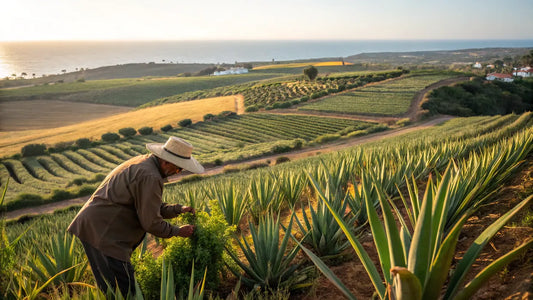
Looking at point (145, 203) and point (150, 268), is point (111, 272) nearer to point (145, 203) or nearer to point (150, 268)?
point (150, 268)

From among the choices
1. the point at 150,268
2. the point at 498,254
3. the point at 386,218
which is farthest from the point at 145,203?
the point at 498,254

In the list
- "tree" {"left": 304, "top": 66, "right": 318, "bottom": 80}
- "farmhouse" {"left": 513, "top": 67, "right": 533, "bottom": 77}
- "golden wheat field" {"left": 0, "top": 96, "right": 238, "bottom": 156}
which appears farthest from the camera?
"farmhouse" {"left": 513, "top": 67, "right": 533, "bottom": 77}

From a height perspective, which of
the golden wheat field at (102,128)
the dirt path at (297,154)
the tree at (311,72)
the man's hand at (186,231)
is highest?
the tree at (311,72)

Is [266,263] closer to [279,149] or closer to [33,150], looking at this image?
[279,149]

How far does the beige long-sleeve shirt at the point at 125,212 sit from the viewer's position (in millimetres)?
2662

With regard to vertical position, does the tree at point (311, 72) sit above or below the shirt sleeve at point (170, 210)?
above

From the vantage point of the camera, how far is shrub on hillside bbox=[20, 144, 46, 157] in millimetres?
37531

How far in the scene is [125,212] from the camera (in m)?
2.78

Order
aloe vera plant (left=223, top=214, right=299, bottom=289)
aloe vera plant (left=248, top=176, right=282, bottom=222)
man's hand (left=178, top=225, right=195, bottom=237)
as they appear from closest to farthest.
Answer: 1. man's hand (left=178, top=225, right=195, bottom=237)
2. aloe vera plant (left=223, top=214, right=299, bottom=289)
3. aloe vera plant (left=248, top=176, right=282, bottom=222)

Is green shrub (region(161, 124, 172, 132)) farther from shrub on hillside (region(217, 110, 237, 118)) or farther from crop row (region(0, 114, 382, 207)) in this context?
shrub on hillside (region(217, 110, 237, 118))

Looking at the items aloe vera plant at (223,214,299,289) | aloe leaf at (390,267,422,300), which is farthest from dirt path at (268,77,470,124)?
aloe leaf at (390,267,422,300)

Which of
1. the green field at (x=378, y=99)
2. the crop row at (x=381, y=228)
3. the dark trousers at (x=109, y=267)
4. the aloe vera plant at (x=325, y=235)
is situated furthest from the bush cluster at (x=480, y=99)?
the dark trousers at (x=109, y=267)

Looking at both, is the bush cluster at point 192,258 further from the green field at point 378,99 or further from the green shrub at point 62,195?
the green field at point 378,99

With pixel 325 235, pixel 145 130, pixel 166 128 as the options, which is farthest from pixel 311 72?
pixel 325 235
